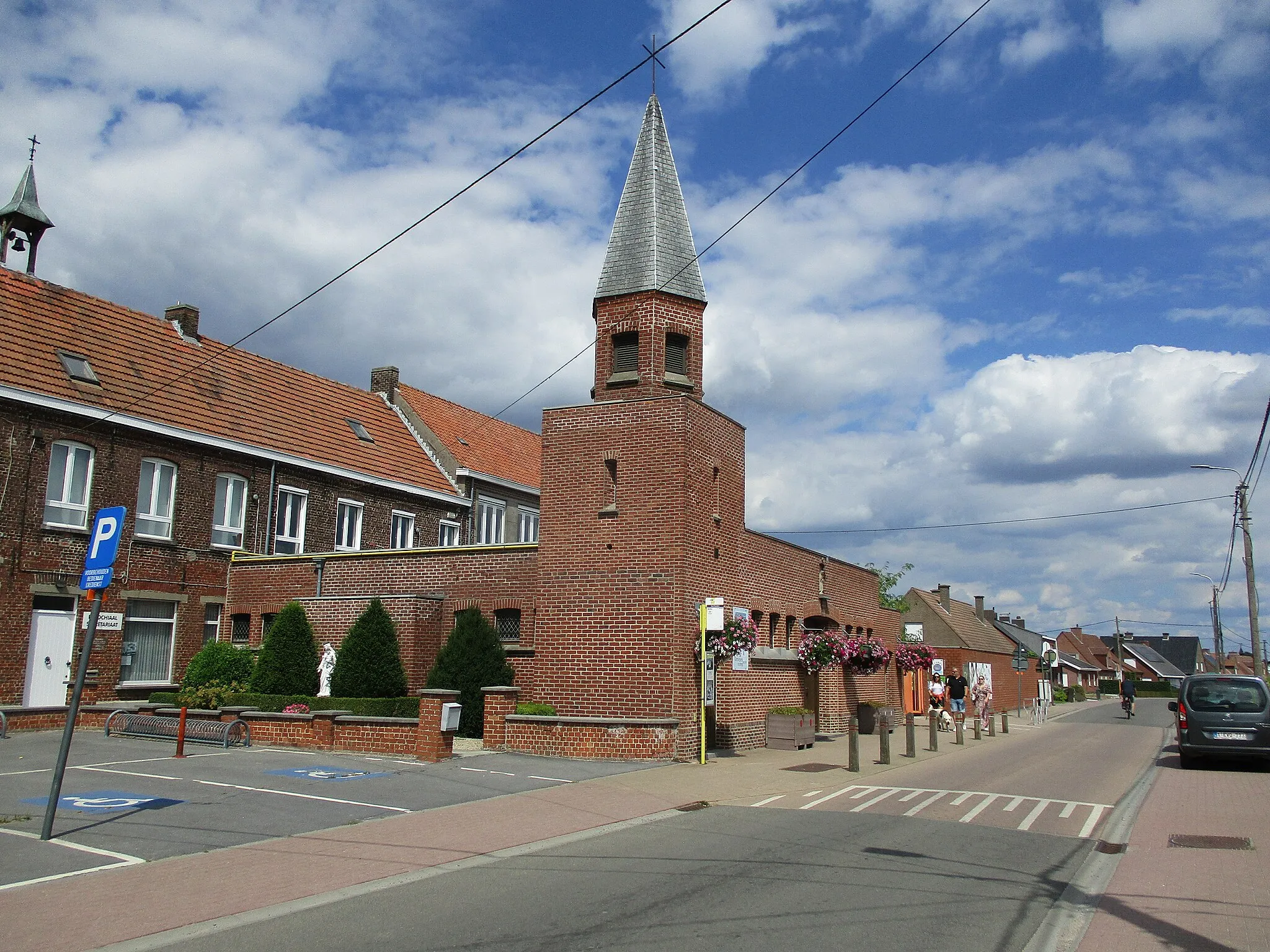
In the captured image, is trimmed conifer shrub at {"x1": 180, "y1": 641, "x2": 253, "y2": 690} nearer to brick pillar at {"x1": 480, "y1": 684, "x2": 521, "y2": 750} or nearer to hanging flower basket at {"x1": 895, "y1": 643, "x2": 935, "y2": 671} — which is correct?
brick pillar at {"x1": 480, "y1": 684, "x2": 521, "y2": 750}

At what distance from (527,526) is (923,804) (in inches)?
1017

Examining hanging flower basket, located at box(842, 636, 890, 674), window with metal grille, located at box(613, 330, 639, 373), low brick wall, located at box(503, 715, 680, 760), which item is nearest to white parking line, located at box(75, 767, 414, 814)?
low brick wall, located at box(503, 715, 680, 760)

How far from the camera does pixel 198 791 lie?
13.0 metres

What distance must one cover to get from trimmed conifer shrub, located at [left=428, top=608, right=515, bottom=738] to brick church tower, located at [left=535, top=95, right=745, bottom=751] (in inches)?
45.5

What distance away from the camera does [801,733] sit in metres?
21.3

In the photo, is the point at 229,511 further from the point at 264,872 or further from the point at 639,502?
the point at 264,872

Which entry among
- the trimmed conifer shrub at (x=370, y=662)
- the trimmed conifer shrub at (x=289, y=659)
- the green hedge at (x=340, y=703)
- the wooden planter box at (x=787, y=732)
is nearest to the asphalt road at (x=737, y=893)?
the wooden planter box at (x=787, y=732)

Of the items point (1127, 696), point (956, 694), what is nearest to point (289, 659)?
point (956, 694)

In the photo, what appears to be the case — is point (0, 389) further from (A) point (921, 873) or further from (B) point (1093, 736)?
(B) point (1093, 736)

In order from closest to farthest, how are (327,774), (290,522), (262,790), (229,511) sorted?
(262,790), (327,774), (229,511), (290,522)

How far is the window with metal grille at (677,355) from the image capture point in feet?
69.3

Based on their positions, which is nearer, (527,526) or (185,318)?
(185,318)

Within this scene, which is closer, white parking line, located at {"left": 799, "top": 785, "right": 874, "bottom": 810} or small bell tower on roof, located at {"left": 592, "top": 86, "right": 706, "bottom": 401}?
white parking line, located at {"left": 799, "top": 785, "right": 874, "bottom": 810}

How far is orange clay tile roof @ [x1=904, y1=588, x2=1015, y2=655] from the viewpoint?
51.9 metres
